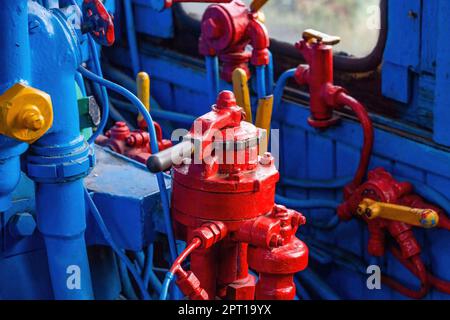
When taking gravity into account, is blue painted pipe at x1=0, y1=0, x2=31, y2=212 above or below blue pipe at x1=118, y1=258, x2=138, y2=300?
above

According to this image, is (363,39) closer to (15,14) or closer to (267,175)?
(267,175)

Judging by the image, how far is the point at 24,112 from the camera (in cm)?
177

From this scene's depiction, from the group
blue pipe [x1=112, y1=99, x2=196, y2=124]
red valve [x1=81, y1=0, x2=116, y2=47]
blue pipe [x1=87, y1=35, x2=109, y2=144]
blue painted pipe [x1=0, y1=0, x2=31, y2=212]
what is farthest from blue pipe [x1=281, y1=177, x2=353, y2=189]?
blue painted pipe [x1=0, y1=0, x2=31, y2=212]

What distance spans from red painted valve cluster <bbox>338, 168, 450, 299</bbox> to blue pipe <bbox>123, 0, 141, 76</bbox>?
3.63 ft

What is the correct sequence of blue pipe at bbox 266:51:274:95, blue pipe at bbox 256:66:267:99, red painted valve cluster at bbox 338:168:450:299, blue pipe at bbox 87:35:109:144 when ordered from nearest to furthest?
blue pipe at bbox 87:35:109:144 < red painted valve cluster at bbox 338:168:450:299 < blue pipe at bbox 256:66:267:99 < blue pipe at bbox 266:51:274:95

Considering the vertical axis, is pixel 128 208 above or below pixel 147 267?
above

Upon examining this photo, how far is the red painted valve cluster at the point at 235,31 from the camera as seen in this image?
8.61 feet

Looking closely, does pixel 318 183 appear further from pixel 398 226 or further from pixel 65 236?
pixel 65 236

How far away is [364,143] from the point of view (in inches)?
99.0

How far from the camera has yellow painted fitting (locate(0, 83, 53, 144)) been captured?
5.75 ft

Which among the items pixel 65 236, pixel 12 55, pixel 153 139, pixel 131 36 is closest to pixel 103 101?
pixel 153 139

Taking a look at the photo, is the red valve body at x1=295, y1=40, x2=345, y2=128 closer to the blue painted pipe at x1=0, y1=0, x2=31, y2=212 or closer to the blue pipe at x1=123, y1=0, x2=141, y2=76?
the blue pipe at x1=123, y1=0, x2=141, y2=76

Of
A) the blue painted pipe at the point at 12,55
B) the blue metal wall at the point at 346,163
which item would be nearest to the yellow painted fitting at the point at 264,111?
the blue metal wall at the point at 346,163

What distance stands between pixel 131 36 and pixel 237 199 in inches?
59.9
